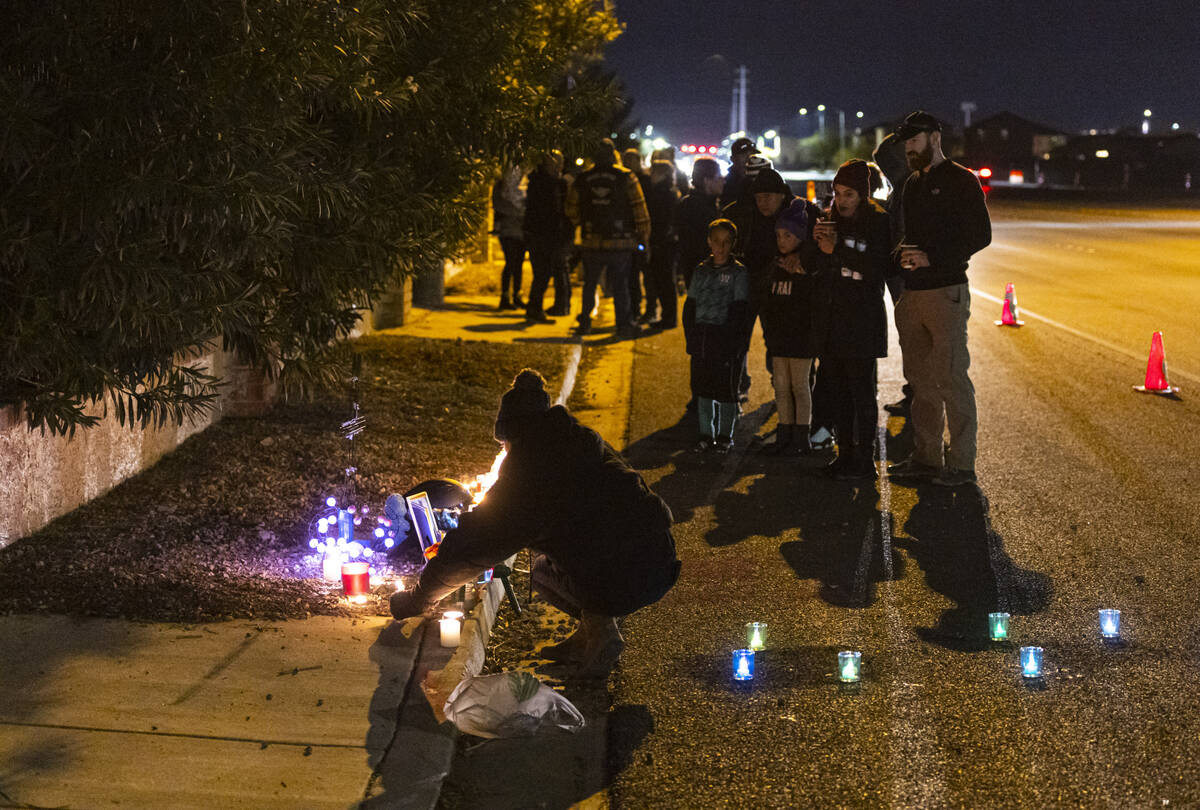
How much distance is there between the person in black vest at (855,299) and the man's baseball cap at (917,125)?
15.6 inches

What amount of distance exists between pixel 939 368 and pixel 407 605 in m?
4.20

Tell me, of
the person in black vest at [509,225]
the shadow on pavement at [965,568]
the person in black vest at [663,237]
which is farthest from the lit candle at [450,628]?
the person in black vest at [509,225]

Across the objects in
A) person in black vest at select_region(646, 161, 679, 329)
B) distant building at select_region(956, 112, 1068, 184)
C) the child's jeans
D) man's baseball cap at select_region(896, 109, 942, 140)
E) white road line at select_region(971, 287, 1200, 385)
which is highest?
distant building at select_region(956, 112, 1068, 184)

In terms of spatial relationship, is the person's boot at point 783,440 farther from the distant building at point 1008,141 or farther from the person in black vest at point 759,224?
the distant building at point 1008,141

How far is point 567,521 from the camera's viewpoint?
17.0 ft

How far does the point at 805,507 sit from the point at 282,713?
3962mm

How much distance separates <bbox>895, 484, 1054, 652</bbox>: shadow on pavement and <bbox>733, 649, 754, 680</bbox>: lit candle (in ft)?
3.02

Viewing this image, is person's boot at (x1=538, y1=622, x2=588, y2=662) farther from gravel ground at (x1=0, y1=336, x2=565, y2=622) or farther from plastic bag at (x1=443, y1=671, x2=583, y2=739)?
gravel ground at (x1=0, y1=336, x2=565, y2=622)

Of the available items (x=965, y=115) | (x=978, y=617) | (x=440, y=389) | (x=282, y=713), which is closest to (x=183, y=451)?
(x=440, y=389)

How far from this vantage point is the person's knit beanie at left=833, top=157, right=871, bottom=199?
27.8 ft

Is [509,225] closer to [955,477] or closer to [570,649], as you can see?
[955,477]

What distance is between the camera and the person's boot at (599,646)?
17.6 ft

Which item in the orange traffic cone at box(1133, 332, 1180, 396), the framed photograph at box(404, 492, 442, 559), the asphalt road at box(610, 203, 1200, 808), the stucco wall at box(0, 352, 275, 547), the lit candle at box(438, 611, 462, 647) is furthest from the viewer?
the orange traffic cone at box(1133, 332, 1180, 396)

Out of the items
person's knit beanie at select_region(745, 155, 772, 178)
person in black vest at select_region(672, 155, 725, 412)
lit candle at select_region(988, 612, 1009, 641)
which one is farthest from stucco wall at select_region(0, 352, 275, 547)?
person in black vest at select_region(672, 155, 725, 412)
